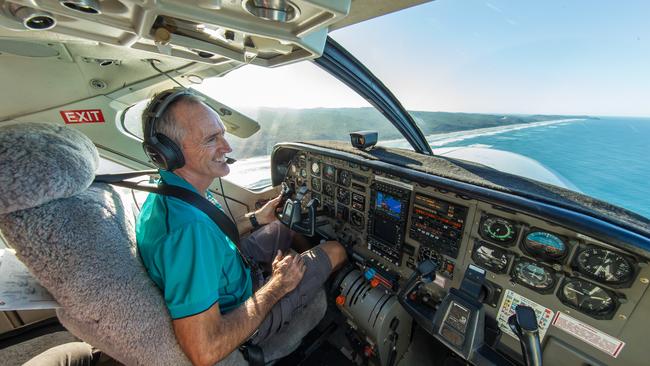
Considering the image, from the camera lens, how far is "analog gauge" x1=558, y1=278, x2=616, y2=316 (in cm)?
91

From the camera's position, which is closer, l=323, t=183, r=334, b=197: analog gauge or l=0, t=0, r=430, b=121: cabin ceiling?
l=0, t=0, r=430, b=121: cabin ceiling

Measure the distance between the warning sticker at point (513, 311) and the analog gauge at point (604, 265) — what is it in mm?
253

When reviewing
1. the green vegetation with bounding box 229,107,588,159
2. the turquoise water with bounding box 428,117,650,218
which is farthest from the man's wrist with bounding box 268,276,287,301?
the turquoise water with bounding box 428,117,650,218

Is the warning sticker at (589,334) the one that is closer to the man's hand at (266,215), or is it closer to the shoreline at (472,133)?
the man's hand at (266,215)

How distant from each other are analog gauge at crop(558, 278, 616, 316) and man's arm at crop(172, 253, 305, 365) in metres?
1.17

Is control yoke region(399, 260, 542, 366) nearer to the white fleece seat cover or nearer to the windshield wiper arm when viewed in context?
the white fleece seat cover

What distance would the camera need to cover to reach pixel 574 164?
2904mm

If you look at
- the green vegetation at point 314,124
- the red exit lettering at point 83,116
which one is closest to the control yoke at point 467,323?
the green vegetation at point 314,124

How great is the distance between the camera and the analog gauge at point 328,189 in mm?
1898

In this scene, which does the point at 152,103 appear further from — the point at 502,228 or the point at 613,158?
the point at 613,158

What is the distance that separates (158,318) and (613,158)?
440 centimetres

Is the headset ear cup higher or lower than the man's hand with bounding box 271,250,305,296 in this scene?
higher

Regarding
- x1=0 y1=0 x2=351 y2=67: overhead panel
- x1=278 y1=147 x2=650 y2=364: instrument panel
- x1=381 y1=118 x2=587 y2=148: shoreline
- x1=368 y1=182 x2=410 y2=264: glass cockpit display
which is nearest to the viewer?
x1=0 y1=0 x2=351 y2=67: overhead panel

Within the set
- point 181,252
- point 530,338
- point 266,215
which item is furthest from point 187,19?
point 266,215
